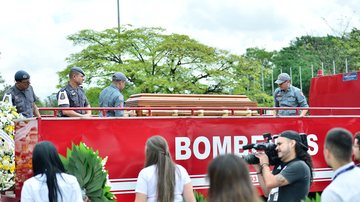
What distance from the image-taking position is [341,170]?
14.6 feet

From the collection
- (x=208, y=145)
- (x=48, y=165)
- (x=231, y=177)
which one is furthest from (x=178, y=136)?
(x=231, y=177)

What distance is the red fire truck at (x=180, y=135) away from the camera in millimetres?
8266

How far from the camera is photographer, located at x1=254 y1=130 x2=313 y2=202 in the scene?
5973 millimetres

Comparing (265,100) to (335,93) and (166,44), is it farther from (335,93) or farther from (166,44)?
(335,93)

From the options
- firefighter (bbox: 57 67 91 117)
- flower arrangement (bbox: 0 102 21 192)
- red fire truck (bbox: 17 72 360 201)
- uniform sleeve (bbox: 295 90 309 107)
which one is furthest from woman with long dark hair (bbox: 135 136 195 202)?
uniform sleeve (bbox: 295 90 309 107)

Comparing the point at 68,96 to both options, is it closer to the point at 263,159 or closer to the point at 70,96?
the point at 70,96

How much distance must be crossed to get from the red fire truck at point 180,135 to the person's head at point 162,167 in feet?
8.27

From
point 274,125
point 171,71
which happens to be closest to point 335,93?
point 274,125

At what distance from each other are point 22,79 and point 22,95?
0.79ft

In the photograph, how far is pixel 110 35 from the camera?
3472 centimetres

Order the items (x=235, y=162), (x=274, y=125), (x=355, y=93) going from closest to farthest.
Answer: (x=235, y=162), (x=274, y=125), (x=355, y=93)

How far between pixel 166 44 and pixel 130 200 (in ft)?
80.2

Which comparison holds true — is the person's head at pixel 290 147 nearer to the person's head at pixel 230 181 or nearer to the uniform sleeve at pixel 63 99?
the person's head at pixel 230 181

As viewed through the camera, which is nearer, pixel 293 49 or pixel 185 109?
pixel 185 109
